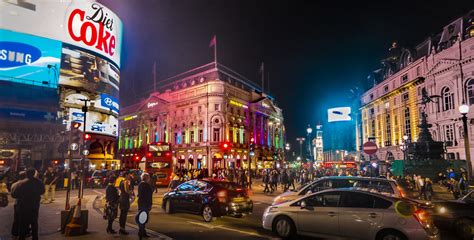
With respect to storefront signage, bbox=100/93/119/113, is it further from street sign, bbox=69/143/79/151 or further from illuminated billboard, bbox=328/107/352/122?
illuminated billboard, bbox=328/107/352/122

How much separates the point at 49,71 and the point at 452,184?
4403 cm

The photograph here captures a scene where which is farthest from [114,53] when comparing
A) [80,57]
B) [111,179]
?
[111,179]

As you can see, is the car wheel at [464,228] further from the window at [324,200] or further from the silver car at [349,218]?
the window at [324,200]

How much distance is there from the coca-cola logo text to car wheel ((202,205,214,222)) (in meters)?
40.5

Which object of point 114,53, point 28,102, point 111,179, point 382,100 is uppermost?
point 114,53

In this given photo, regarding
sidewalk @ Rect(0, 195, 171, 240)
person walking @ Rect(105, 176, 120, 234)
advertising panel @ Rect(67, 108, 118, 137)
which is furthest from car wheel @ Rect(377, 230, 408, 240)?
advertising panel @ Rect(67, 108, 118, 137)

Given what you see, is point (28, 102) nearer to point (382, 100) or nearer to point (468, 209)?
point (468, 209)

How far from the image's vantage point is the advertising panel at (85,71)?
44.1 meters

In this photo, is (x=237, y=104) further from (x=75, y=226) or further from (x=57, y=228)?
(x=75, y=226)

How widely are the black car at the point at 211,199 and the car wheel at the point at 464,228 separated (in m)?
7.05

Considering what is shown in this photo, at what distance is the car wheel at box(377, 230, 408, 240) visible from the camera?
750 cm

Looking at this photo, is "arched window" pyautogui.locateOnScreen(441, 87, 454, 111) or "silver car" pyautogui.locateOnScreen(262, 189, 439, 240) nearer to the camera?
"silver car" pyautogui.locateOnScreen(262, 189, 439, 240)

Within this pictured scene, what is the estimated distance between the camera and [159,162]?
3066 centimetres

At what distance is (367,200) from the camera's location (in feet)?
27.0
